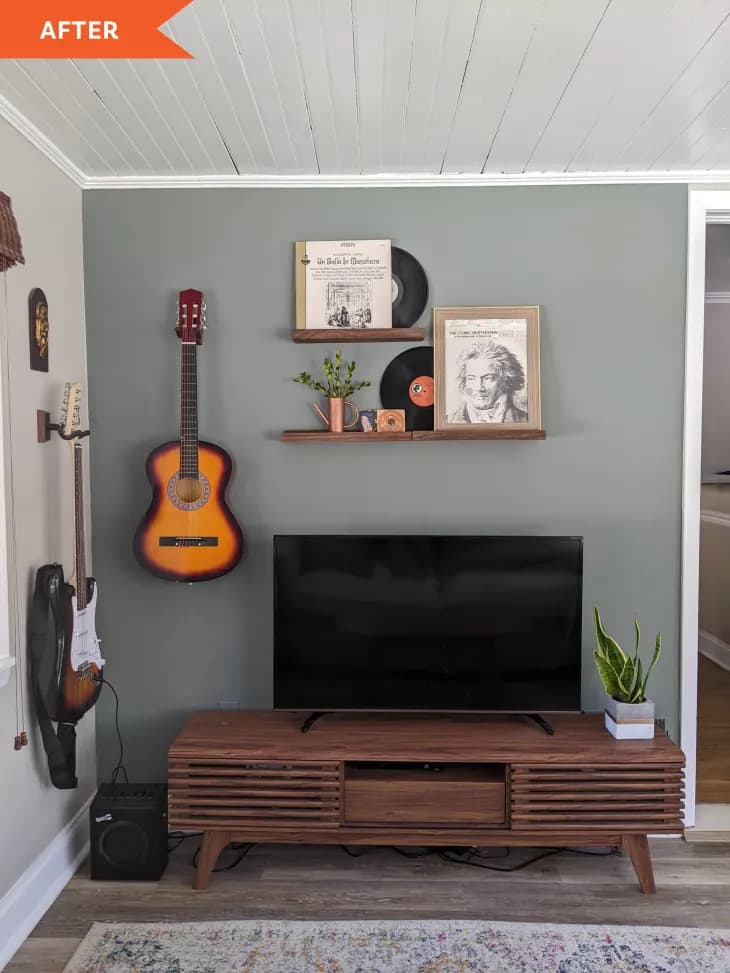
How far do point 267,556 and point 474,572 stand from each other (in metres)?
0.78

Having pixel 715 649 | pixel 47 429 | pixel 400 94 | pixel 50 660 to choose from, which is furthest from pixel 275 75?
pixel 715 649

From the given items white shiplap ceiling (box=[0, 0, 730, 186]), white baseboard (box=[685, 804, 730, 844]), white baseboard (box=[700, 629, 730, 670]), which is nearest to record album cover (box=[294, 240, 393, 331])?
white shiplap ceiling (box=[0, 0, 730, 186])

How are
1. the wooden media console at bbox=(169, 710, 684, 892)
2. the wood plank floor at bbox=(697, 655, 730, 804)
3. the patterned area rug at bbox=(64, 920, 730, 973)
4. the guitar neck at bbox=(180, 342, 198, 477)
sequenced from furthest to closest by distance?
1. the wood plank floor at bbox=(697, 655, 730, 804)
2. the guitar neck at bbox=(180, 342, 198, 477)
3. the wooden media console at bbox=(169, 710, 684, 892)
4. the patterned area rug at bbox=(64, 920, 730, 973)

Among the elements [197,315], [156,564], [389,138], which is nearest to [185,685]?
[156,564]

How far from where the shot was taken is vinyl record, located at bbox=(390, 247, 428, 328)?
281cm

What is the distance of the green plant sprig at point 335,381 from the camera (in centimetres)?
278

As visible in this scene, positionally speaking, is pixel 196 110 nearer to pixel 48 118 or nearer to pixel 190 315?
pixel 48 118

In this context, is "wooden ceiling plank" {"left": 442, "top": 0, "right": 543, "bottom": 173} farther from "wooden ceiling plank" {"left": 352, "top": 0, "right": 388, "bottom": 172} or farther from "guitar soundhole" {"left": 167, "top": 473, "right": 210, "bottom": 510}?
"guitar soundhole" {"left": 167, "top": 473, "right": 210, "bottom": 510}

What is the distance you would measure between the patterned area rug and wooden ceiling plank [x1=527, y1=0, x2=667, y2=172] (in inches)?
95.8

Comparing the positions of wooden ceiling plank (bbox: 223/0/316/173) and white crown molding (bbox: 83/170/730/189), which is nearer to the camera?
wooden ceiling plank (bbox: 223/0/316/173)

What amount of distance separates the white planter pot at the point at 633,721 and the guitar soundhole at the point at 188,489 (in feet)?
5.27

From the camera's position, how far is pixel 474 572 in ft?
8.72

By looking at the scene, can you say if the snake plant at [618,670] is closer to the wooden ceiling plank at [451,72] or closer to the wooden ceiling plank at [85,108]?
the wooden ceiling plank at [451,72]

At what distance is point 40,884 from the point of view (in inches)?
93.8
